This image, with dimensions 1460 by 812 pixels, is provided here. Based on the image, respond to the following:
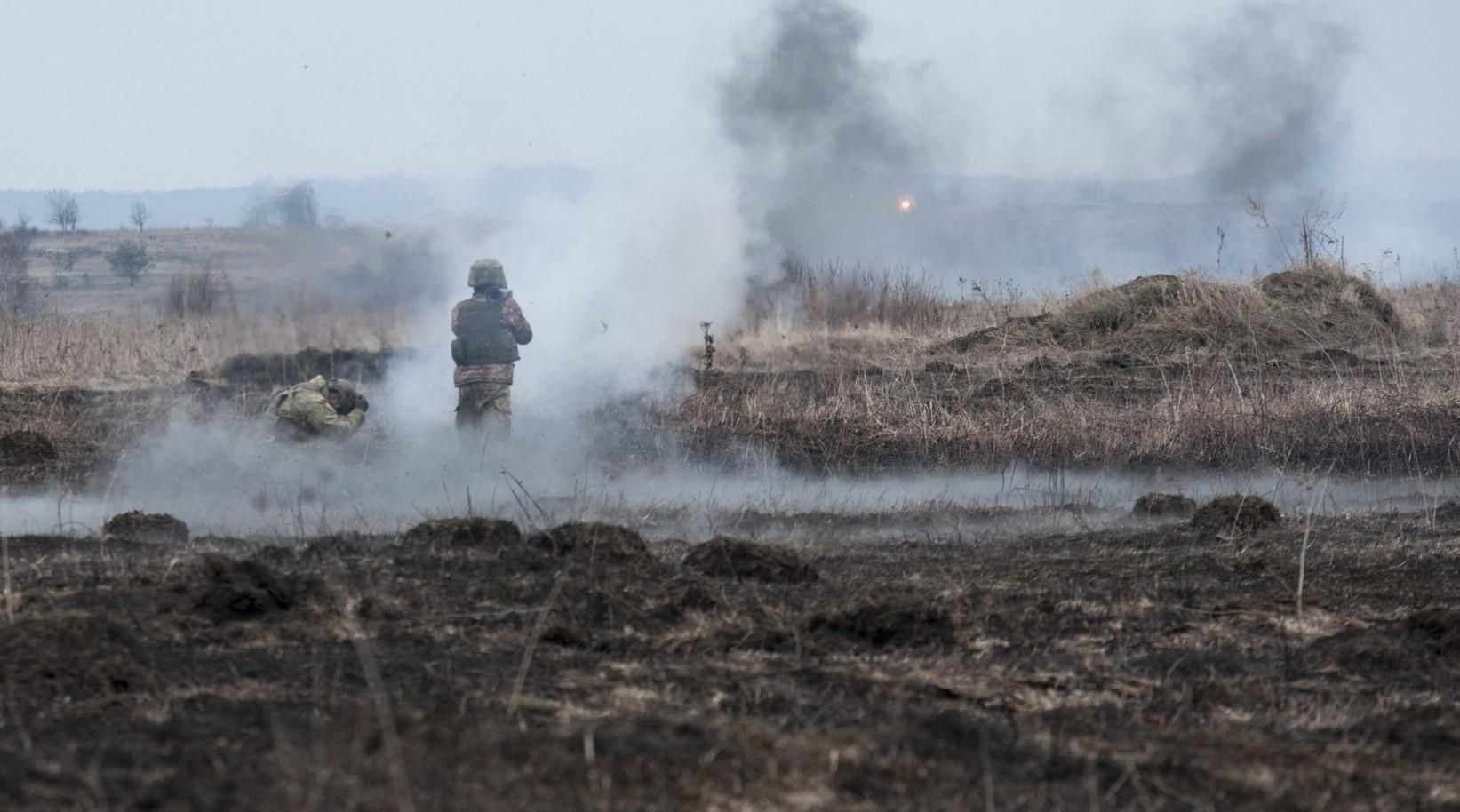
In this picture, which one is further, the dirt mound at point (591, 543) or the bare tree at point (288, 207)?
the bare tree at point (288, 207)

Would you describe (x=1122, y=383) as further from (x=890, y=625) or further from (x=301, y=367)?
(x=890, y=625)

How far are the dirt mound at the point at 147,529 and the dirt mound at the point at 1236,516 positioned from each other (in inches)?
244

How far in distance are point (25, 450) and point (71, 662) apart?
8.92 metres

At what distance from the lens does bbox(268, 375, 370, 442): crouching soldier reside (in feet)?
41.4

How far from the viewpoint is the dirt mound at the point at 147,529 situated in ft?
30.5

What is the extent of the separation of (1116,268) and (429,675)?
5802 centimetres

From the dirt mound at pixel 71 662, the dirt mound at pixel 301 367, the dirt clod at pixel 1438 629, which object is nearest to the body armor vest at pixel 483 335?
the dirt mound at pixel 301 367

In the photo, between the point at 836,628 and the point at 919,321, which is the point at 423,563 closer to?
the point at 836,628

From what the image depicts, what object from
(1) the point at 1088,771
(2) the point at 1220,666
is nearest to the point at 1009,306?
(2) the point at 1220,666

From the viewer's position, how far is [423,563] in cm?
795

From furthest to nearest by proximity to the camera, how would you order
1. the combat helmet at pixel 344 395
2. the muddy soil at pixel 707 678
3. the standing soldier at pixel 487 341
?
the standing soldier at pixel 487 341 < the combat helmet at pixel 344 395 < the muddy soil at pixel 707 678

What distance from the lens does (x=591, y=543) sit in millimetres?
7992

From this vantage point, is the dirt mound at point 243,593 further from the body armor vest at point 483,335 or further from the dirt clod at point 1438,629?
the body armor vest at point 483,335

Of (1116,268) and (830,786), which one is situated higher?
(1116,268)
